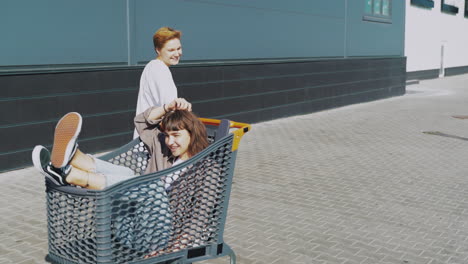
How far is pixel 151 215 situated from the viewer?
2.97 meters

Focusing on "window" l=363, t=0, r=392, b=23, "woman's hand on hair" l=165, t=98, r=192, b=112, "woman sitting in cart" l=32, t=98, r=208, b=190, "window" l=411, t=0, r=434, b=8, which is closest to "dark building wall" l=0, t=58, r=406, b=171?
"window" l=363, t=0, r=392, b=23

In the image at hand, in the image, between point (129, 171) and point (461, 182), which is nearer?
point (129, 171)

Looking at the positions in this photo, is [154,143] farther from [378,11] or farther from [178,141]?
[378,11]

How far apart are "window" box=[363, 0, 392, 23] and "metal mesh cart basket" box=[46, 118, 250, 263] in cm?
1452

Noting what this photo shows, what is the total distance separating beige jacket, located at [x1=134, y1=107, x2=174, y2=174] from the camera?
362 cm

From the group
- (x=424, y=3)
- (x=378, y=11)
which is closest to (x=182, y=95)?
(x=378, y=11)

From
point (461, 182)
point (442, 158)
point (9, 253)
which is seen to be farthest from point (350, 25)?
point (9, 253)

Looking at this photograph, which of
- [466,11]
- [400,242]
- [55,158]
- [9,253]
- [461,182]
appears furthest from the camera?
[466,11]

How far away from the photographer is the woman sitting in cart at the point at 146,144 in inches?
108

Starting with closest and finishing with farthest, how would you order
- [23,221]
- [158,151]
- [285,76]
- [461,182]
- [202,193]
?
1. [202,193]
2. [158,151]
3. [23,221]
4. [461,182]
5. [285,76]

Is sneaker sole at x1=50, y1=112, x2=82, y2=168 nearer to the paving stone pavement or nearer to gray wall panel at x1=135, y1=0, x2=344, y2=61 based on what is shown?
the paving stone pavement

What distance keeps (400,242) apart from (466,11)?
30966 millimetres

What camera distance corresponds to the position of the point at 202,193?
3.18m

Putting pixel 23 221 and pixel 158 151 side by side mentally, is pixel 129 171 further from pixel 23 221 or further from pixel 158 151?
pixel 23 221
